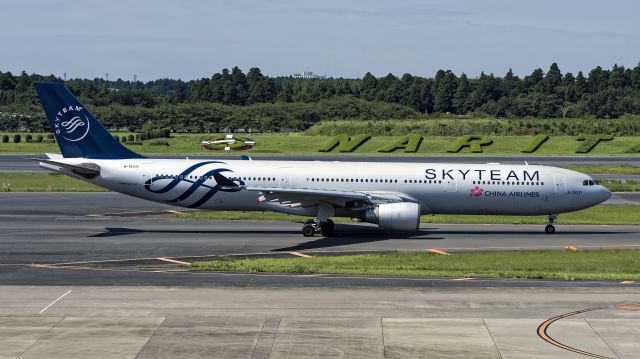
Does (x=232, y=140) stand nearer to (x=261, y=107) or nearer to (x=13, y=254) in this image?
(x=261, y=107)

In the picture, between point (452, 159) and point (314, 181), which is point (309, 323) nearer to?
point (314, 181)

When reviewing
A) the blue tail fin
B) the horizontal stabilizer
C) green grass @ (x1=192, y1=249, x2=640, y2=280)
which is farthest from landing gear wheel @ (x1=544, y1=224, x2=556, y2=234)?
the horizontal stabilizer

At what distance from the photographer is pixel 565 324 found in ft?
82.5

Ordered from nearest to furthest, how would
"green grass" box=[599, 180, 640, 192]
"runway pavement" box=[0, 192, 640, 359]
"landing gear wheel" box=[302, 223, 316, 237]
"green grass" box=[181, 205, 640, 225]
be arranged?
1. "runway pavement" box=[0, 192, 640, 359]
2. "landing gear wheel" box=[302, 223, 316, 237]
3. "green grass" box=[181, 205, 640, 225]
4. "green grass" box=[599, 180, 640, 192]

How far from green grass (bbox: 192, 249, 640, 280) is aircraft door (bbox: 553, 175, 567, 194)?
7200 millimetres

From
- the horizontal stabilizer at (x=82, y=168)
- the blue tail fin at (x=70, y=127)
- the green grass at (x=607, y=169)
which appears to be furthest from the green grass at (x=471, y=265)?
the green grass at (x=607, y=169)

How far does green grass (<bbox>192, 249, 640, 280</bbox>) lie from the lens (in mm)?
33312

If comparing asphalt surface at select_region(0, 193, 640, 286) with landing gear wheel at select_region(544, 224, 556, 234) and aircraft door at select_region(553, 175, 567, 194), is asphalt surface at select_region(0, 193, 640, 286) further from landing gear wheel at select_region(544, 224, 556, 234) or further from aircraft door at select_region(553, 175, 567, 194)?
aircraft door at select_region(553, 175, 567, 194)

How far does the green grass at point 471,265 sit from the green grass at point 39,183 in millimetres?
35276

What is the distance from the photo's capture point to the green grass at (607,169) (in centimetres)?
8450

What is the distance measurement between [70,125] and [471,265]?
2363cm

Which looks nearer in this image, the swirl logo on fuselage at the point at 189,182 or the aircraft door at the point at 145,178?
the swirl logo on fuselage at the point at 189,182

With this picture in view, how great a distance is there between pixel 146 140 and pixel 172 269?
93368 mm

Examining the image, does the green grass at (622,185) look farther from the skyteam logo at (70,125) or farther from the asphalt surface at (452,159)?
the skyteam logo at (70,125)
